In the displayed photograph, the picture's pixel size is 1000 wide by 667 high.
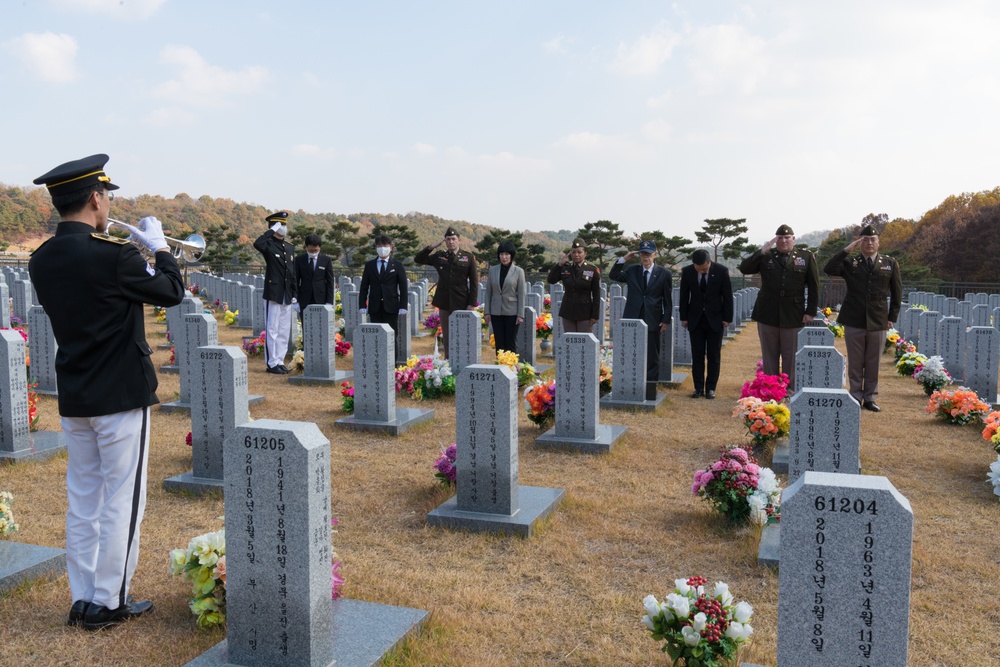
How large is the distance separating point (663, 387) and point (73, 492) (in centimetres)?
818

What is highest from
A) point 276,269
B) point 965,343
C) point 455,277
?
point 276,269

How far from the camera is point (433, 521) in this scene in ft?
16.6

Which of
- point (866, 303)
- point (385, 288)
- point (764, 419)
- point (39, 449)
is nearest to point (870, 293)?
point (866, 303)

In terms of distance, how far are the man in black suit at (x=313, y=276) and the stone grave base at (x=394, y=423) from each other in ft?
11.4

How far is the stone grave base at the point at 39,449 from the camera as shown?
6230 mm

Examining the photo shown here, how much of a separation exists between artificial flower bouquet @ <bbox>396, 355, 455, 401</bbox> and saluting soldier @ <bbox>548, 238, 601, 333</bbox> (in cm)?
173

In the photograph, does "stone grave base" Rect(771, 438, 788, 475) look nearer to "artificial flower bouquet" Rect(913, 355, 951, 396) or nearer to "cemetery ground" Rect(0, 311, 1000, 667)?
"cemetery ground" Rect(0, 311, 1000, 667)

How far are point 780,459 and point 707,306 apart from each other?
3.30 meters

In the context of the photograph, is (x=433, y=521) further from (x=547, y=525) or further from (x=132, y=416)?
(x=132, y=416)

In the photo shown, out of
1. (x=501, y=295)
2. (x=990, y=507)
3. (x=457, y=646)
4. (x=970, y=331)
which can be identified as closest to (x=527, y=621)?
(x=457, y=646)

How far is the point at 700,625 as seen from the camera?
306cm

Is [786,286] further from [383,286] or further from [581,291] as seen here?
[383,286]

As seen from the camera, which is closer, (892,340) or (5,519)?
(5,519)

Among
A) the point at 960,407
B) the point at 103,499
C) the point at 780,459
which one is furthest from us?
the point at 960,407
